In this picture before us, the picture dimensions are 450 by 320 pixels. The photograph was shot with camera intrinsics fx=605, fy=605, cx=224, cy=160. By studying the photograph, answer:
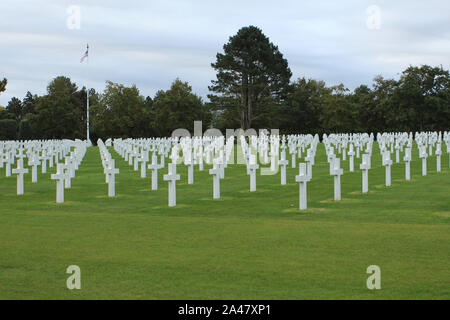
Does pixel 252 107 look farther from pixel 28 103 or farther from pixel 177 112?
pixel 28 103

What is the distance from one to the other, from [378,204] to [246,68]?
56192 millimetres

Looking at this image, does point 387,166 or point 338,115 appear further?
point 338,115

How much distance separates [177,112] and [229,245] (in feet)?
201

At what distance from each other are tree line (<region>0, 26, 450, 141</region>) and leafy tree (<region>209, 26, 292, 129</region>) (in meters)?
0.11

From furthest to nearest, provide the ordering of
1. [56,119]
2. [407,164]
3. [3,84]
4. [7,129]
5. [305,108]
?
[305,108] < [56,119] < [7,129] < [3,84] < [407,164]

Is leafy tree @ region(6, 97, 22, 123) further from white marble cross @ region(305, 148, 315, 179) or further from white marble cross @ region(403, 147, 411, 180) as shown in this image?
white marble cross @ region(403, 147, 411, 180)

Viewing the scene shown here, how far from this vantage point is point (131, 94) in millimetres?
75188

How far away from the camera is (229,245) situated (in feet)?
26.7

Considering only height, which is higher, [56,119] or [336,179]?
[56,119]

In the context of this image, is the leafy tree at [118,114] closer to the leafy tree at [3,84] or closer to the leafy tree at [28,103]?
the leafy tree at [28,103]

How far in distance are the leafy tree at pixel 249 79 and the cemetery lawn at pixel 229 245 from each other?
53.2m

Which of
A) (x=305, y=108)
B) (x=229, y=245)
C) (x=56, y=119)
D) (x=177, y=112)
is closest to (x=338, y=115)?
(x=305, y=108)
